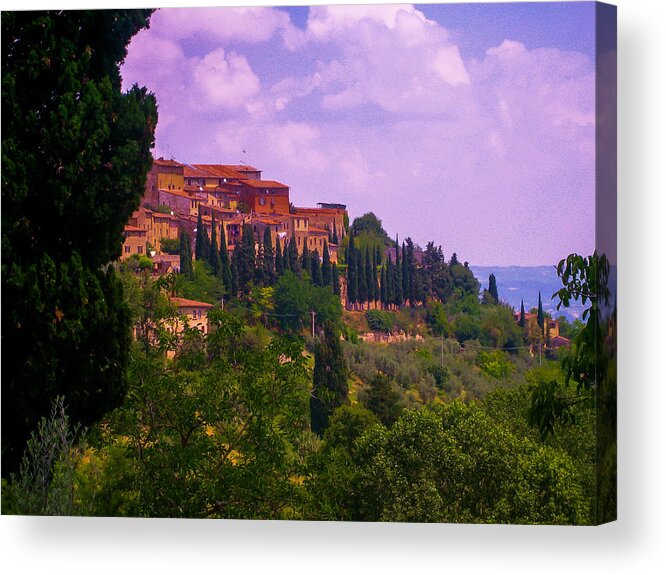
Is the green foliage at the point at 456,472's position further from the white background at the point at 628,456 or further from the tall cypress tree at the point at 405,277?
the tall cypress tree at the point at 405,277

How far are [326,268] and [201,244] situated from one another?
1.26 meters

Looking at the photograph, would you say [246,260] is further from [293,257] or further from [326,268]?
[326,268]

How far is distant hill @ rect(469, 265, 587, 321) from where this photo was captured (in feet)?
40.6

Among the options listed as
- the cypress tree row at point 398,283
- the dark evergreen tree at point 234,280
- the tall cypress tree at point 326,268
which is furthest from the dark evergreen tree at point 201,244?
the cypress tree row at point 398,283

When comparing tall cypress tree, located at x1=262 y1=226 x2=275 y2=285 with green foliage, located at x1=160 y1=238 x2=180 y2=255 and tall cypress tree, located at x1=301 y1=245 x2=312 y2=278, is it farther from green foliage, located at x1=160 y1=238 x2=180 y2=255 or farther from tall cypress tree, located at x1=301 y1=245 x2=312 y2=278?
green foliage, located at x1=160 y1=238 x2=180 y2=255

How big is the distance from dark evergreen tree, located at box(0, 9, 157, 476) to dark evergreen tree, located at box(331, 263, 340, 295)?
2.13 metres

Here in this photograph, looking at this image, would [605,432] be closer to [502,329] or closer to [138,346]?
[502,329]

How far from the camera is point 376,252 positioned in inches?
512

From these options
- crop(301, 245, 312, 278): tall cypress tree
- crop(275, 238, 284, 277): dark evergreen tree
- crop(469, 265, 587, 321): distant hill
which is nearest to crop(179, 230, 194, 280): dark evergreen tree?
crop(275, 238, 284, 277): dark evergreen tree

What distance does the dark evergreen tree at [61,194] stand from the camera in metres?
12.9

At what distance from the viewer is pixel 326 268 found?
13.1 metres

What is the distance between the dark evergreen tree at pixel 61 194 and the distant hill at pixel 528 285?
3.56 m

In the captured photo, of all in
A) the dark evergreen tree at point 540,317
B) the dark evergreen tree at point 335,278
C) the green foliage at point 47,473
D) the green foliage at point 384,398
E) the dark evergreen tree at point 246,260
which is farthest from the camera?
the dark evergreen tree at point 246,260

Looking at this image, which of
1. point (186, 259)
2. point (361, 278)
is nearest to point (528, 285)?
point (361, 278)
